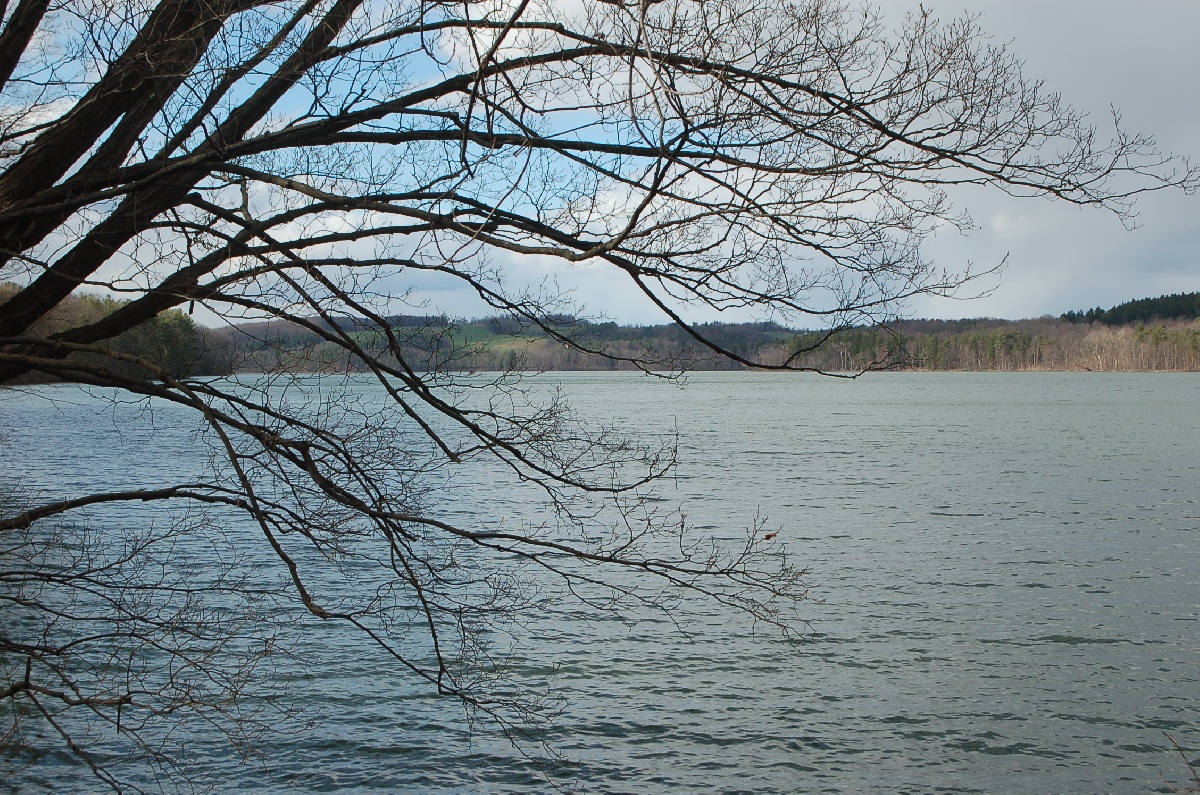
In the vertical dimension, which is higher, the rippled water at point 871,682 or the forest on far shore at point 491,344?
the forest on far shore at point 491,344

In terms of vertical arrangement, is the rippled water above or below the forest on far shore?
below

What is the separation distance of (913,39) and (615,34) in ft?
5.98

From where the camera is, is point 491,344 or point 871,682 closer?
point 491,344

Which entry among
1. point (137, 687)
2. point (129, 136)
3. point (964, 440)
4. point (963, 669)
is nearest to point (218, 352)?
point (129, 136)

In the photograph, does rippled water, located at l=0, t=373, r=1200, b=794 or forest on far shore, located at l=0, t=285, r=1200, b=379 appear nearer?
forest on far shore, located at l=0, t=285, r=1200, b=379

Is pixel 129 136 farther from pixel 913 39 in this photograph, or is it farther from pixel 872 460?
pixel 872 460

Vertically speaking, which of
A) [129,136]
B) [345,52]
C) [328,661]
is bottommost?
[328,661]

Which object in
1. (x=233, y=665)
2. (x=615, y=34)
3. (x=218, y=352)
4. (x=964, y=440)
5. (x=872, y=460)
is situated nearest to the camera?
(x=615, y=34)

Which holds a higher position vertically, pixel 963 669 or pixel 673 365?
pixel 673 365

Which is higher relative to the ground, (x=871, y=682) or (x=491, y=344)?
(x=491, y=344)

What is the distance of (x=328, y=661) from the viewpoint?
13125 millimetres

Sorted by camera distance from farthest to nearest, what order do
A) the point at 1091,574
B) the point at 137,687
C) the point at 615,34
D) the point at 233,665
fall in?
the point at 1091,574
the point at 233,665
the point at 137,687
the point at 615,34

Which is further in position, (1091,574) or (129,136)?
(1091,574)

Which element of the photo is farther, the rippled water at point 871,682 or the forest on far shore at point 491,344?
the rippled water at point 871,682
